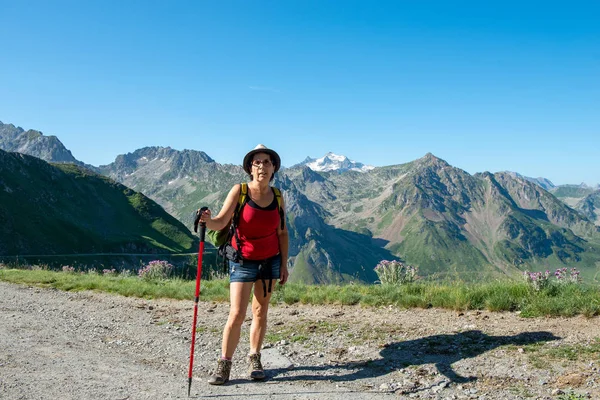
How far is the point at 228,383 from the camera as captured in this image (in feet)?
Result: 20.6

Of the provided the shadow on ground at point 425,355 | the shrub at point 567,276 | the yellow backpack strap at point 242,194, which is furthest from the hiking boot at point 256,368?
the shrub at point 567,276

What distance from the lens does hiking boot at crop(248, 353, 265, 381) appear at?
6402 millimetres

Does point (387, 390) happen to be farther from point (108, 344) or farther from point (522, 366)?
point (108, 344)

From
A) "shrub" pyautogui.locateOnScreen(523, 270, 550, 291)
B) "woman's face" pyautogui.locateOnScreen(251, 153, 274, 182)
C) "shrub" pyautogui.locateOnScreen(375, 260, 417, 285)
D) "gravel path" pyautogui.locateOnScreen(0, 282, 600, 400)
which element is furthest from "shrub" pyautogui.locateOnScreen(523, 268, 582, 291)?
"woman's face" pyautogui.locateOnScreen(251, 153, 274, 182)

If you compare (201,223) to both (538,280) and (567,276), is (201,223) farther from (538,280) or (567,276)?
(567,276)

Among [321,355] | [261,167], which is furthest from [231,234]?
[321,355]

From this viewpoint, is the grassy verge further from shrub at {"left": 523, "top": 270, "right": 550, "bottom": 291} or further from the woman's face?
the woman's face

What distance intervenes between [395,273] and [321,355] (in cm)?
611

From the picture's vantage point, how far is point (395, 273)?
13227mm

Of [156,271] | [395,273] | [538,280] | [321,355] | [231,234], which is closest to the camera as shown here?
[231,234]

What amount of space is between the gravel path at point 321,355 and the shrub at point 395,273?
263cm

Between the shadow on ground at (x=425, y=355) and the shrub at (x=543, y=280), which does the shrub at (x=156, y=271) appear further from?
the shrub at (x=543, y=280)

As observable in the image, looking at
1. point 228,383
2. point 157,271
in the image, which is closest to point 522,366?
point 228,383

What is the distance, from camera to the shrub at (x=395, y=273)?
13.1m
